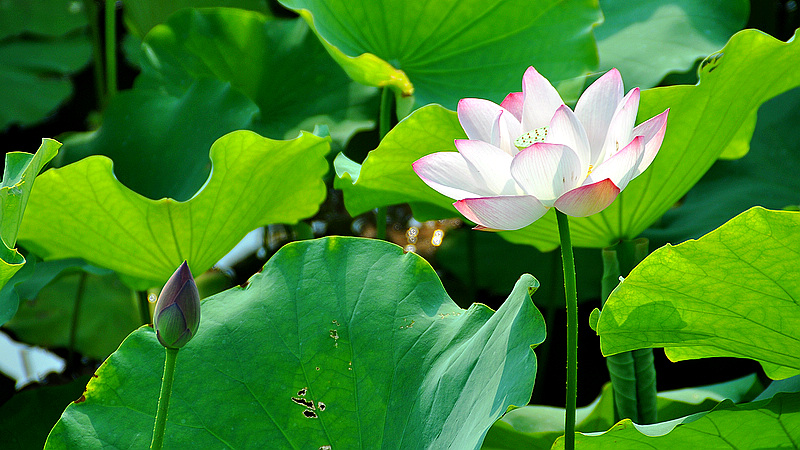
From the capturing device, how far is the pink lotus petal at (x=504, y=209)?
0.57m

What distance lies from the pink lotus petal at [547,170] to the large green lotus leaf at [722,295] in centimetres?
10

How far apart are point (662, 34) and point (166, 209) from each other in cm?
95

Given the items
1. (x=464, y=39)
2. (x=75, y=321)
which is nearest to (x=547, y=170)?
(x=464, y=39)

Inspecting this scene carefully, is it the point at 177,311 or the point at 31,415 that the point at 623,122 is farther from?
the point at 31,415

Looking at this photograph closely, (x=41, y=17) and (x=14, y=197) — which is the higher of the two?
(x=14, y=197)

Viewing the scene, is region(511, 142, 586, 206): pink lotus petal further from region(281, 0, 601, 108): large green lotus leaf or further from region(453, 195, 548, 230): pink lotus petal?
region(281, 0, 601, 108): large green lotus leaf

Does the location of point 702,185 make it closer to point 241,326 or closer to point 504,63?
point 504,63

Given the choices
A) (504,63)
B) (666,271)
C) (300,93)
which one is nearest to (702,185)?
(504,63)

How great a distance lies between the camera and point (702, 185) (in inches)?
58.7

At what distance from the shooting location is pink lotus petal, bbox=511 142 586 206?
563 mm

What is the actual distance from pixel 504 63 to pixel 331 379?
2.24ft

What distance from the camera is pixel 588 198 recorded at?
0.57m

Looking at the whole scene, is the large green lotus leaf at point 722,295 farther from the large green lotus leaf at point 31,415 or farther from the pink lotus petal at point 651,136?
the large green lotus leaf at point 31,415

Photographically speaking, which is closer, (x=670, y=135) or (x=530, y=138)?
→ (x=530, y=138)
